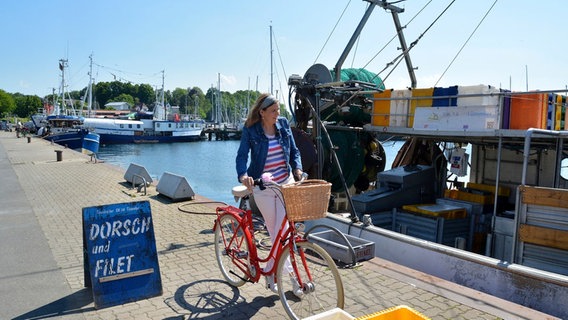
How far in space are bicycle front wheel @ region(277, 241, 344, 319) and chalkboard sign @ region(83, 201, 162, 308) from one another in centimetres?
155

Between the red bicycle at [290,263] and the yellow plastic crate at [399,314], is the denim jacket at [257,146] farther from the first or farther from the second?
the yellow plastic crate at [399,314]

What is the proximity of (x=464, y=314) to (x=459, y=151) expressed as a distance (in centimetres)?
587

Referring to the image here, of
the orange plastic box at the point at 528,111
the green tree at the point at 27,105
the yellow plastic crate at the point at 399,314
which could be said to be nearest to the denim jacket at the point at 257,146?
the yellow plastic crate at the point at 399,314

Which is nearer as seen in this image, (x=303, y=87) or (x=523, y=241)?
(x=523, y=241)

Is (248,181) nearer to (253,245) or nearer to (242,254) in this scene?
(253,245)

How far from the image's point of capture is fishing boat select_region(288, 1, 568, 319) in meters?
5.23

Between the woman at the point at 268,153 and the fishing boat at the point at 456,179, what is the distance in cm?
232

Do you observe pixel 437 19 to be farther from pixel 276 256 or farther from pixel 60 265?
pixel 60 265

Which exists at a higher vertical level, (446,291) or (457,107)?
(457,107)

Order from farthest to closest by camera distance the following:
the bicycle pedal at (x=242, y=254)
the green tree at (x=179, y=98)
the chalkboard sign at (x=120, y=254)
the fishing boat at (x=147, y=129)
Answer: the green tree at (x=179, y=98) < the fishing boat at (x=147, y=129) < the bicycle pedal at (x=242, y=254) < the chalkboard sign at (x=120, y=254)

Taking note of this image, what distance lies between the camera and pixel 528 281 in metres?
4.79

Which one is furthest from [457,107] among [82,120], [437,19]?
[82,120]

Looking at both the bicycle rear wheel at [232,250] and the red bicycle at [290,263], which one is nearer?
the red bicycle at [290,263]

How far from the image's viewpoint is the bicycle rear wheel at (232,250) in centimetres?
476
